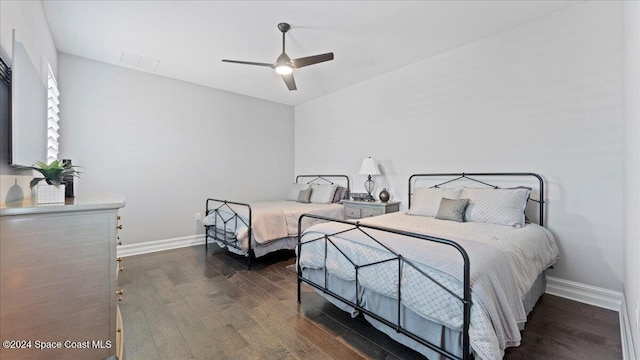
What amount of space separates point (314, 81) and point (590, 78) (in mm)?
3362

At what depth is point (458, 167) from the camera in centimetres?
341

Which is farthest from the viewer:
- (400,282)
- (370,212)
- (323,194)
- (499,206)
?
(323,194)

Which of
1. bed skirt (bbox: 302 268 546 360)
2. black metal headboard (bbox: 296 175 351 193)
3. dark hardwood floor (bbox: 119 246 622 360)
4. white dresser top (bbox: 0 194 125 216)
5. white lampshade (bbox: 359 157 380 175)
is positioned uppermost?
white lampshade (bbox: 359 157 380 175)

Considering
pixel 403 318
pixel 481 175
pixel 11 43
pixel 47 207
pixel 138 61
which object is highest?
pixel 138 61

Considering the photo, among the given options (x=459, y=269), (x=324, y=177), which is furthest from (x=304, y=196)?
(x=459, y=269)

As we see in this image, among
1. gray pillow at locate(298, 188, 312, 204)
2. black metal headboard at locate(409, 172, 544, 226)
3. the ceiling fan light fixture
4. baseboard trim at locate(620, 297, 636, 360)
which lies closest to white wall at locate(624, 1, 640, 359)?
baseboard trim at locate(620, 297, 636, 360)

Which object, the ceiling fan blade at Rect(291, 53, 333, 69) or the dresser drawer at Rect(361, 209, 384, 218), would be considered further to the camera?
the dresser drawer at Rect(361, 209, 384, 218)

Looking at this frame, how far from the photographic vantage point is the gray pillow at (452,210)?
279 centimetres

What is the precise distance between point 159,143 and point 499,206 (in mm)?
4594

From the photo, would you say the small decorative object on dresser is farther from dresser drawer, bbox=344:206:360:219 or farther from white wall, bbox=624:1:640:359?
white wall, bbox=624:1:640:359

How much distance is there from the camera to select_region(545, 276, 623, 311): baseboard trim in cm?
237

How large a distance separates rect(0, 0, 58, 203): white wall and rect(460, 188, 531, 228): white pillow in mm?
3480

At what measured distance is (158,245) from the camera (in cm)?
418

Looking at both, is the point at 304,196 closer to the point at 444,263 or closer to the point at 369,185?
the point at 369,185
